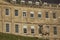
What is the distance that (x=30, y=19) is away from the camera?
7506 centimetres

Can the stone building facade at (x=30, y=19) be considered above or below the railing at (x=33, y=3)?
below

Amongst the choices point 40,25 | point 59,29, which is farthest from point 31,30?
point 59,29

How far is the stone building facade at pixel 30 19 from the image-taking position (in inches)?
2872

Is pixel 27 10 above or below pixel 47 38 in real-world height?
above

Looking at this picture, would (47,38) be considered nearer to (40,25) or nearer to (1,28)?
(40,25)

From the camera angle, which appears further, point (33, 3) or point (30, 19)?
point (33, 3)

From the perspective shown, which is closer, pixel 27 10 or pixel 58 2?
pixel 27 10

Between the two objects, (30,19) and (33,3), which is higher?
(33,3)

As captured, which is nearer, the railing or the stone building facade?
the stone building facade

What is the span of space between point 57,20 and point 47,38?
6522mm

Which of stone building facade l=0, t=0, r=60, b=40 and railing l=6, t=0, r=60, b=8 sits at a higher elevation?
railing l=6, t=0, r=60, b=8

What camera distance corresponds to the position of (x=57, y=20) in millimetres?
76688

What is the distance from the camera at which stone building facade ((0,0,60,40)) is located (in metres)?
72.9

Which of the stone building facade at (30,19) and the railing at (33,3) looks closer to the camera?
the stone building facade at (30,19)
